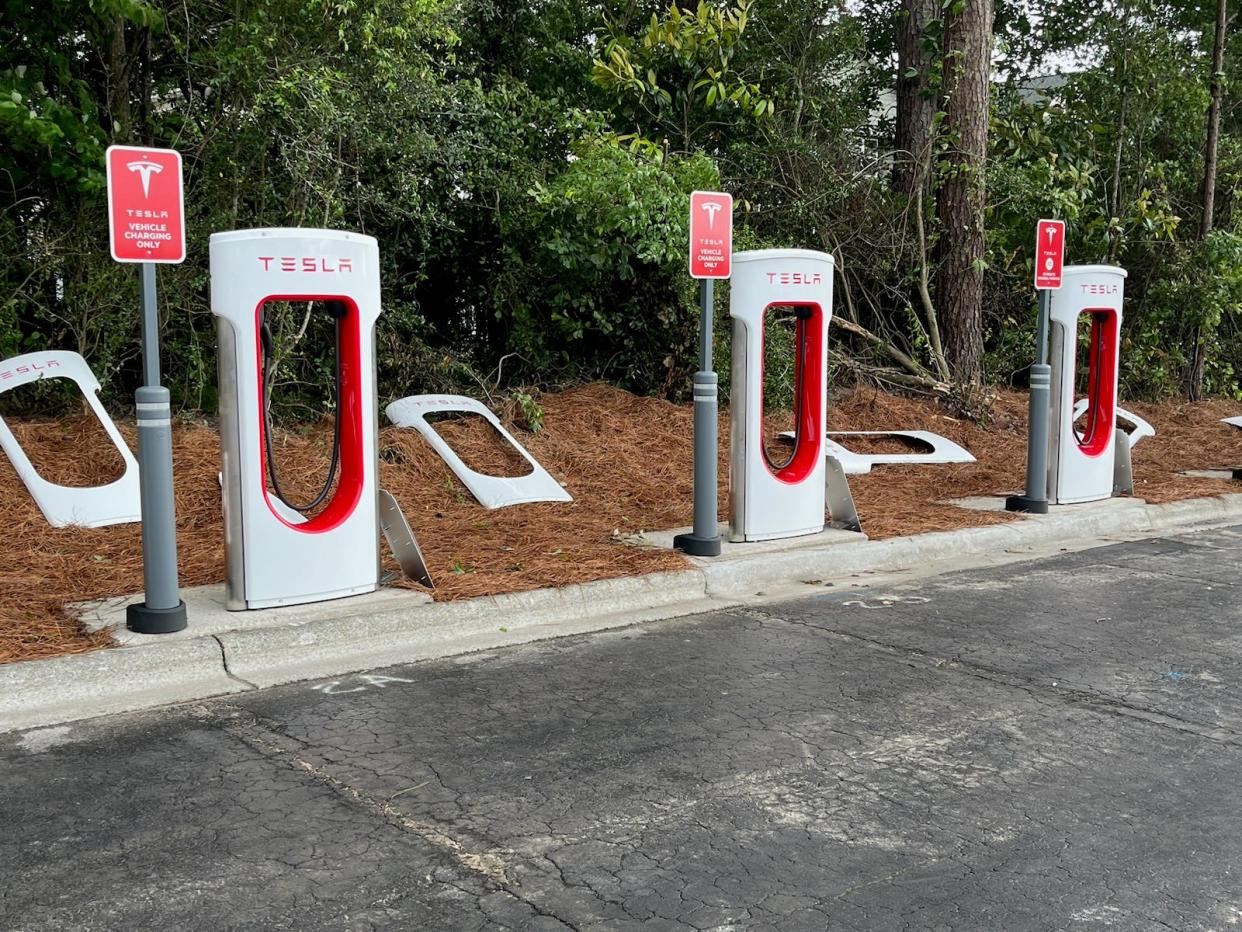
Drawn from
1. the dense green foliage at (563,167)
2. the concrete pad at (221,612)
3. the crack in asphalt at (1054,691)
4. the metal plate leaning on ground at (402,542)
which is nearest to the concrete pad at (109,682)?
the concrete pad at (221,612)

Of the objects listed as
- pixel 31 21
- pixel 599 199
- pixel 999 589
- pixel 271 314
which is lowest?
pixel 999 589

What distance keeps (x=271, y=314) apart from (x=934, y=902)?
8.37m

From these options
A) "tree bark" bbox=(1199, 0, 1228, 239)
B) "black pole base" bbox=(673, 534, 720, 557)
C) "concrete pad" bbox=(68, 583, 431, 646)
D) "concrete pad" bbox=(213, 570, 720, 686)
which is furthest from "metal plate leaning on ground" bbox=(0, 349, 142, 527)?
"tree bark" bbox=(1199, 0, 1228, 239)

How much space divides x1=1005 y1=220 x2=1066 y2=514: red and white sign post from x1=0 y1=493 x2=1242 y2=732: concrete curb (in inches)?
35.9

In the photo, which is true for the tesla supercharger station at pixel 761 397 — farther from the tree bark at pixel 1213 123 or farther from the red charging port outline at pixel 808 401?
the tree bark at pixel 1213 123

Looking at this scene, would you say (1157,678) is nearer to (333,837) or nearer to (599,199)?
(333,837)

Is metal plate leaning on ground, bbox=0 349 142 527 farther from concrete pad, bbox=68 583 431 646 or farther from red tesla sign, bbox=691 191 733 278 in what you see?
red tesla sign, bbox=691 191 733 278

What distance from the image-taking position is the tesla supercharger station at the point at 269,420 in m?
6.07

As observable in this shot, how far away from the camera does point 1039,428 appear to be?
383 inches

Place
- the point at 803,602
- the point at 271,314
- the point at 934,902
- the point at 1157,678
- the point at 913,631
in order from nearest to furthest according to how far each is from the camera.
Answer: the point at 934,902 → the point at 1157,678 → the point at 913,631 → the point at 803,602 → the point at 271,314

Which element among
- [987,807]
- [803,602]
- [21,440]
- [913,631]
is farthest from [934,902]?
[21,440]

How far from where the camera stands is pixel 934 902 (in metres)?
3.51

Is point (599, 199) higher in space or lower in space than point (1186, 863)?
higher

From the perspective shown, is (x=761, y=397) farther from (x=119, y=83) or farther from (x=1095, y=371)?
(x=119, y=83)
